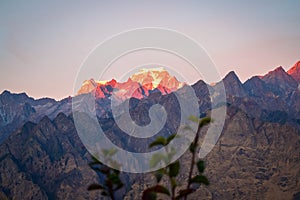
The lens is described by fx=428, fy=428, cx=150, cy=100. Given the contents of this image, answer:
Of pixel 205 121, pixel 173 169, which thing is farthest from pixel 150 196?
pixel 205 121

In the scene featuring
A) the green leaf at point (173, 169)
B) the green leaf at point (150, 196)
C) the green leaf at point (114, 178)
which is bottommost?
the green leaf at point (150, 196)

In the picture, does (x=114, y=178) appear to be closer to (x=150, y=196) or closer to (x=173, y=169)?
(x=150, y=196)

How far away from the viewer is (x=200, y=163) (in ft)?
54.3

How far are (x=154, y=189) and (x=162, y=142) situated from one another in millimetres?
1926

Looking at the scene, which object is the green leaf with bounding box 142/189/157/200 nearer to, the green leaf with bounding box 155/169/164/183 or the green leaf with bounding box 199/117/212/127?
the green leaf with bounding box 155/169/164/183

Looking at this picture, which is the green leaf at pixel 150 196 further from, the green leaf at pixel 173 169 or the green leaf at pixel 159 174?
the green leaf at pixel 173 169

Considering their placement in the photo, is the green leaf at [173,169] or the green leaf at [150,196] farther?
the green leaf at [173,169]

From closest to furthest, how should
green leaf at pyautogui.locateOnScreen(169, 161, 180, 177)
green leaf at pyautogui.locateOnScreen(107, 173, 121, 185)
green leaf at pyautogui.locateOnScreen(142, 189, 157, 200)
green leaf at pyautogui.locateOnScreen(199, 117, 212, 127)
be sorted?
green leaf at pyautogui.locateOnScreen(199, 117, 212, 127) < green leaf at pyautogui.locateOnScreen(142, 189, 157, 200) < green leaf at pyautogui.locateOnScreen(169, 161, 180, 177) < green leaf at pyautogui.locateOnScreen(107, 173, 121, 185)

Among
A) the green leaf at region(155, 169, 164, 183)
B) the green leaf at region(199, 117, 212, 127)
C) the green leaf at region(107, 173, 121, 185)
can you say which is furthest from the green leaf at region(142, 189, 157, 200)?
the green leaf at region(199, 117, 212, 127)

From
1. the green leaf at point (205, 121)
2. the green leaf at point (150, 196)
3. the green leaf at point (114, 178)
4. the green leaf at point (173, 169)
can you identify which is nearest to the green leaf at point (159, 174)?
the green leaf at point (173, 169)

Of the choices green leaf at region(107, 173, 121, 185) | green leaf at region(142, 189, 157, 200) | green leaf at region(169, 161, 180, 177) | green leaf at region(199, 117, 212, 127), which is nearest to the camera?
green leaf at region(199, 117, 212, 127)

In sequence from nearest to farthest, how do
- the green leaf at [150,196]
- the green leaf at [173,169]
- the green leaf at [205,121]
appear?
1. the green leaf at [205,121]
2. the green leaf at [150,196]
3. the green leaf at [173,169]

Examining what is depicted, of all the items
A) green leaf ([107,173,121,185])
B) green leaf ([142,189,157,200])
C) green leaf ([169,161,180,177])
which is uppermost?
green leaf ([107,173,121,185])

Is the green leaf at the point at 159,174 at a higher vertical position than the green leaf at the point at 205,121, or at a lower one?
lower
